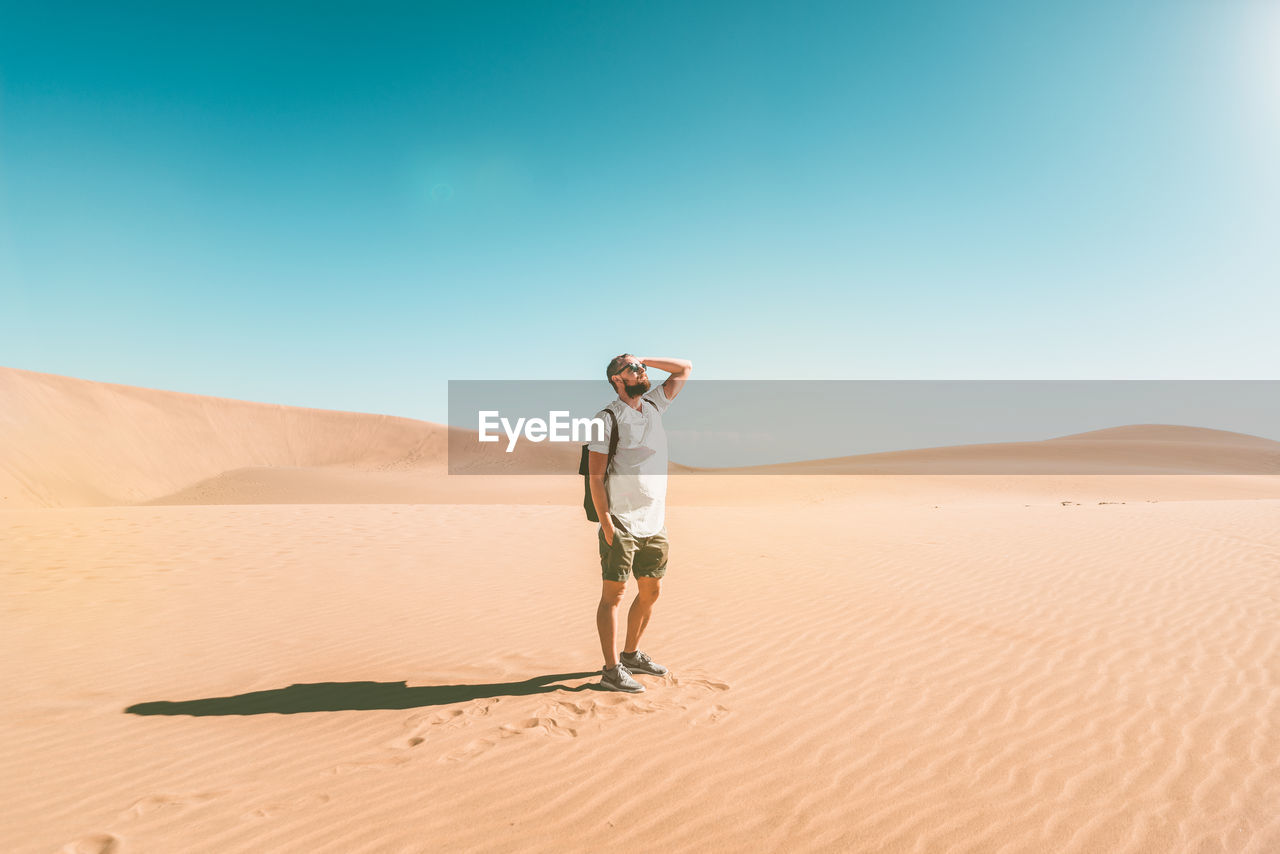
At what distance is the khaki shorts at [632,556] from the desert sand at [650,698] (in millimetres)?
789

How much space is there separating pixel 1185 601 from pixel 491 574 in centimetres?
804

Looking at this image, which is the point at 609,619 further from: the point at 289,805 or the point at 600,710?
the point at 289,805

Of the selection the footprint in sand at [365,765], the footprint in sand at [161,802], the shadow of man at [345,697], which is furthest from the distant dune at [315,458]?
the footprint in sand at [161,802]

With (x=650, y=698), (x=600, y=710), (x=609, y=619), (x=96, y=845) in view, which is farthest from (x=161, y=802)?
(x=650, y=698)

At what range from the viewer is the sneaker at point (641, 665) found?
4652 mm

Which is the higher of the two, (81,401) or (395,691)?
(81,401)

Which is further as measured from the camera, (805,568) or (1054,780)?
(805,568)

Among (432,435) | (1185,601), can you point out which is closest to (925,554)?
(1185,601)

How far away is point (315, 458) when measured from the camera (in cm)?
5838

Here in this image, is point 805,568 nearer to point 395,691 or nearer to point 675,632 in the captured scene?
point 675,632

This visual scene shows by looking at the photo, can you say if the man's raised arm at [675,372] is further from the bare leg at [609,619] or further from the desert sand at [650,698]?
the desert sand at [650,698]

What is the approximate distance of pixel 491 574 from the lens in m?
8.88

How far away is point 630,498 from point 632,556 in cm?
40

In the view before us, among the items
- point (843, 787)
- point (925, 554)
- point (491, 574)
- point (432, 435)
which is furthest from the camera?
point (432, 435)
